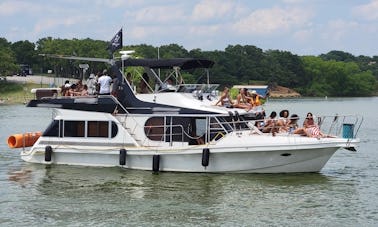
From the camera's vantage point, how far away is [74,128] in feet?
76.9

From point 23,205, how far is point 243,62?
14557 cm

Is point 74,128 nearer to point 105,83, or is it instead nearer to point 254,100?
point 105,83

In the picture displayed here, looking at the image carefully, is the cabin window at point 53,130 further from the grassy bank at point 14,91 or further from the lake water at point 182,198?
the grassy bank at point 14,91

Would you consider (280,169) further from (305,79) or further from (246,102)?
(305,79)

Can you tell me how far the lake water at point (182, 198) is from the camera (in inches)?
649

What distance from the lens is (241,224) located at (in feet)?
52.6

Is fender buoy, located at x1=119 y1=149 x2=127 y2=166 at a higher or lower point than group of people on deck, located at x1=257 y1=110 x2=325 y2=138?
lower

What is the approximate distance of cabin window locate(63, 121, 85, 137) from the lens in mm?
23344

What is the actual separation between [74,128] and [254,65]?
143477mm

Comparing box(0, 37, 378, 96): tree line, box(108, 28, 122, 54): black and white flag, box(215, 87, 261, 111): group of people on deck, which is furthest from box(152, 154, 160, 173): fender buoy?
box(0, 37, 378, 96): tree line

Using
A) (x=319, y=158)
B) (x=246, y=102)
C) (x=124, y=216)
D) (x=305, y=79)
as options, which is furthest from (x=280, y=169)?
(x=305, y=79)

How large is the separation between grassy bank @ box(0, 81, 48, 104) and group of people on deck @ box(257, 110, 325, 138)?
3347 inches

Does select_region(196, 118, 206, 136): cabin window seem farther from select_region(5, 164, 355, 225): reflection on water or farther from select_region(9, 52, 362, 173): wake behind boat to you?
select_region(5, 164, 355, 225): reflection on water

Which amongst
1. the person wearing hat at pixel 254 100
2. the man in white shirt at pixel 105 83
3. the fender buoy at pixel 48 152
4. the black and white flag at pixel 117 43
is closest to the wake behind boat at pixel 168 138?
the fender buoy at pixel 48 152
